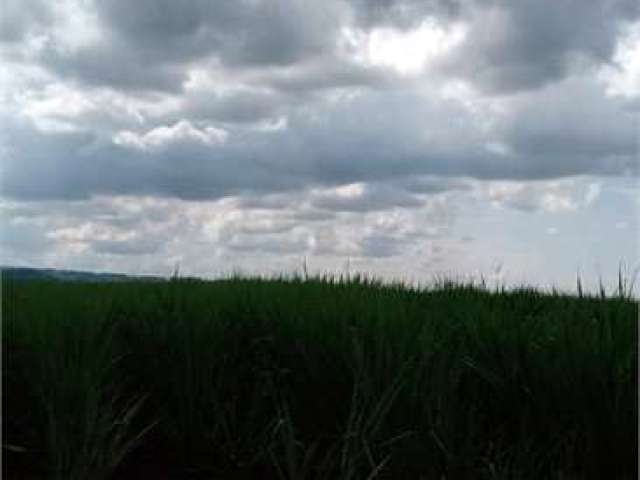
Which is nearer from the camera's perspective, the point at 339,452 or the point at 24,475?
the point at 339,452

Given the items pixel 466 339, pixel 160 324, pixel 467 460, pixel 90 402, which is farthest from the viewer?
pixel 160 324

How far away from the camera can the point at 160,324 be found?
4.78 metres

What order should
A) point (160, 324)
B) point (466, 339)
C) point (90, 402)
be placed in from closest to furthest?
point (90, 402)
point (466, 339)
point (160, 324)

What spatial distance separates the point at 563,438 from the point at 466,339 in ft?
2.28

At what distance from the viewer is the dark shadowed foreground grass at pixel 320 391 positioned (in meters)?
3.61

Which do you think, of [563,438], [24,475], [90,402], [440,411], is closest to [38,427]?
[24,475]

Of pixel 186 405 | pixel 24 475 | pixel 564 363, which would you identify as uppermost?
pixel 564 363

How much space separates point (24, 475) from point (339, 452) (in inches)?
54.8

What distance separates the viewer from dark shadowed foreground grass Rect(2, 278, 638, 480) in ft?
11.8

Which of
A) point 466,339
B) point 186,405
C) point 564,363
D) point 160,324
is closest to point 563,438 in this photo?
point 564,363

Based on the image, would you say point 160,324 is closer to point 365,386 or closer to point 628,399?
point 365,386

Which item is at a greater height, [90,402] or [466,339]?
[466,339]

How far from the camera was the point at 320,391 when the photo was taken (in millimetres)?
4117

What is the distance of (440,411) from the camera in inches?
143
